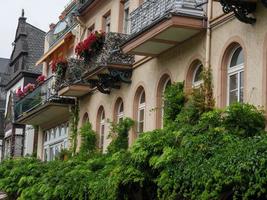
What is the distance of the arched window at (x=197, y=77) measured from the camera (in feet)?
58.5

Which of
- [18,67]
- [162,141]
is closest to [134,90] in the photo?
[162,141]

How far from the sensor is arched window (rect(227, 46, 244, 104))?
1567cm

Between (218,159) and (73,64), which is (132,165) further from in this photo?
(73,64)

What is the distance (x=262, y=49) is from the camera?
575 inches

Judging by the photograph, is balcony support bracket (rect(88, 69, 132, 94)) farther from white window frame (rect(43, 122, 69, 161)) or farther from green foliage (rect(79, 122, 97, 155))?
white window frame (rect(43, 122, 69, 161))

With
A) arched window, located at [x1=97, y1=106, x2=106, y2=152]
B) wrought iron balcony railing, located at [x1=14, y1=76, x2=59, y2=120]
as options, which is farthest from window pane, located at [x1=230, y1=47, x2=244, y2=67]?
wrought iron balcony railing, located at [x1=14, y1=76, x2=59, y2=120]

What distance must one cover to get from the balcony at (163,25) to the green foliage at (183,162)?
4.84 ft

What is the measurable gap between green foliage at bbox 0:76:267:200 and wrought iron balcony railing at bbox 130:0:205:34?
6.60ft

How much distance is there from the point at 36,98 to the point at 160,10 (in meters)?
15.6

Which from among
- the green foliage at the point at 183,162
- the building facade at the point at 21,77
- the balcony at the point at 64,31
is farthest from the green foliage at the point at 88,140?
the building facade at the point at 21,77

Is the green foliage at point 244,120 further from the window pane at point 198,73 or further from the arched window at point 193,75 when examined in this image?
the arched window at point 193,75

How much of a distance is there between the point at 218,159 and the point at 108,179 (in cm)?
519

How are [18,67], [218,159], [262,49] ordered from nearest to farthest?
[218,159]
[262,49]
[18,67]

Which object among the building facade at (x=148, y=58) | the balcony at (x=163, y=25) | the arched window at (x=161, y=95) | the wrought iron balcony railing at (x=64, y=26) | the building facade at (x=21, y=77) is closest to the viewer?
the building facade at (x=148, y=58)
